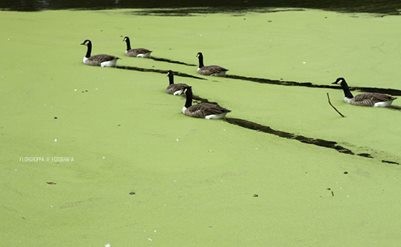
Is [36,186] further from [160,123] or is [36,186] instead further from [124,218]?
[160,123]

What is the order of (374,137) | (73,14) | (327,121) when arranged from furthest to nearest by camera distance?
(73,14) < (327,121) < (374,137)

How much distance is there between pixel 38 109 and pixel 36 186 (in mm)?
2721

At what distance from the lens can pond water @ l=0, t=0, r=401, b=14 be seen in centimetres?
1786

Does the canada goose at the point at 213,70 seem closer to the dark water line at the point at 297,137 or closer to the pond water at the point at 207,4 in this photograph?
the dark water line at the point at 297,137

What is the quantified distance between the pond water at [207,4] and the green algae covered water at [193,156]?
5.58 metres

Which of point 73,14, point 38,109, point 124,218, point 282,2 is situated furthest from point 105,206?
point 282,2

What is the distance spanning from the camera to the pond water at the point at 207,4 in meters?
17.9

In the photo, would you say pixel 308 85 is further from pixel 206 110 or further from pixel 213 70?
pixel 206 110

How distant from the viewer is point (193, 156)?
6.22m

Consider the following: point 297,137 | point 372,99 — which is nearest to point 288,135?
point 297,137

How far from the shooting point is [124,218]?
4734 mm

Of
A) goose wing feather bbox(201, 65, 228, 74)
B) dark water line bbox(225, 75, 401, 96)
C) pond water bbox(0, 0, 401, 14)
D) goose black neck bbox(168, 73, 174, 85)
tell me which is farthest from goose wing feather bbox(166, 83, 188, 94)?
pond water bbox(0, 0, 401, 14)

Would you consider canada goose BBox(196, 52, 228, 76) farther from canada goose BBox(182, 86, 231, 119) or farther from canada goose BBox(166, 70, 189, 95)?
canada goose BBox(182, 86, 231, 119)

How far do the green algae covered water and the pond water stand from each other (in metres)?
5.58
